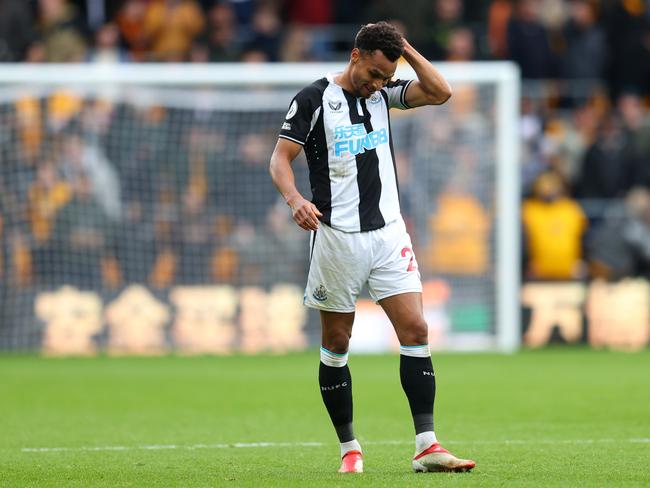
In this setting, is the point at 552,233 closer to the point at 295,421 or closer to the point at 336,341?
the point at 295,421

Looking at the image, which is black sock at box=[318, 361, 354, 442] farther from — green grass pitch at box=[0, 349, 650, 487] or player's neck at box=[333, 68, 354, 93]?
player's neck at box=[333, 68, 354, 93]

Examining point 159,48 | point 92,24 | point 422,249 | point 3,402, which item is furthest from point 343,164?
point 92,24

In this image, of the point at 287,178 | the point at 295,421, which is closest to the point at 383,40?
the point at 287,178

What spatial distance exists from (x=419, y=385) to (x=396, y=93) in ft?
5.34

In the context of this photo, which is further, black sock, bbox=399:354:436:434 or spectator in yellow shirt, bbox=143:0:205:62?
spectator in yellow shirt, bbox=143:0:205:62

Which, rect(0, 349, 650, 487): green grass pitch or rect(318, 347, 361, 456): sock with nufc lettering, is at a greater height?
rect(318, 347, 361, 456): sock with nufc lettering

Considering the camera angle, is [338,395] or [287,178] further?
[338,395]

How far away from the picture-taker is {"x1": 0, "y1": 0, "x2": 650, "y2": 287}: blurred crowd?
17.0m

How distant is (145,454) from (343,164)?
230 cm

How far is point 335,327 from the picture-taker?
24.3 ft

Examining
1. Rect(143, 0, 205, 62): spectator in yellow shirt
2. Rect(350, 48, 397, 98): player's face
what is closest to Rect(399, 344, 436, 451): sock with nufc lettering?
Rect(350, 48, 397, 98): player's face

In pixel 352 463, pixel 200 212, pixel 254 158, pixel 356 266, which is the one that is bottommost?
pixel 352 463

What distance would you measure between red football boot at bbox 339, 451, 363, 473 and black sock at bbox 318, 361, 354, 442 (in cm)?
13

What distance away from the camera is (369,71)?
7.16 m
